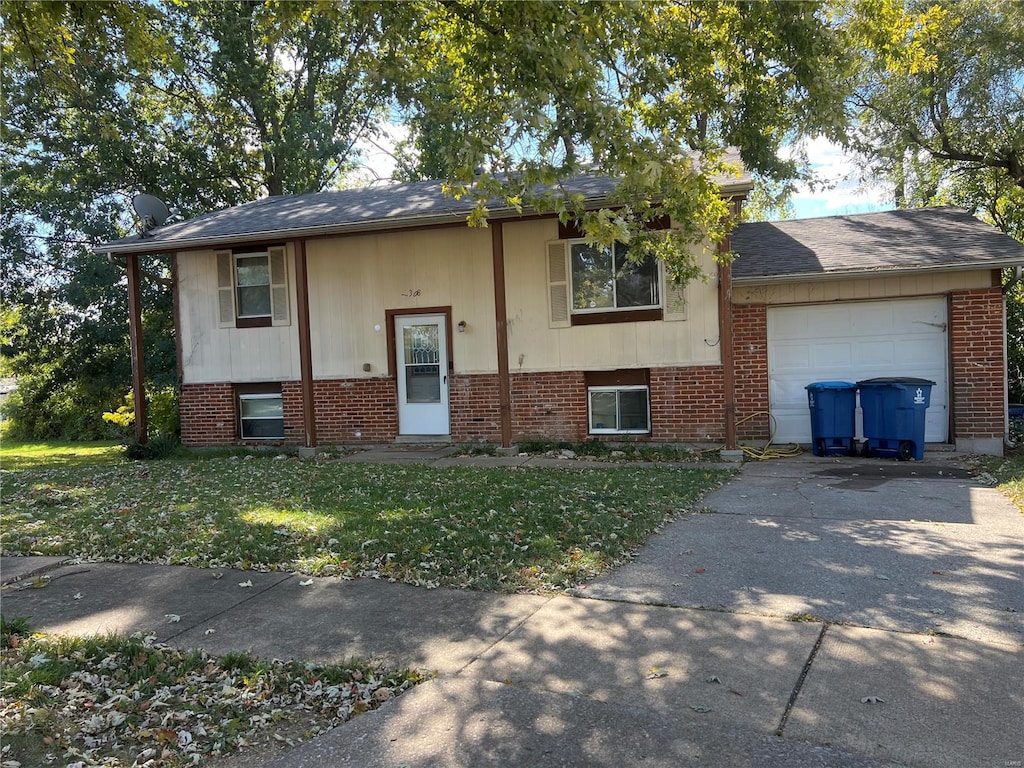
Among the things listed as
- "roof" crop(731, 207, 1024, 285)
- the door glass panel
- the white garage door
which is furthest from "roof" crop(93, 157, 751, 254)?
the white garage door

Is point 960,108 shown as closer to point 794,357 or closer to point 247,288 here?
point 794,357

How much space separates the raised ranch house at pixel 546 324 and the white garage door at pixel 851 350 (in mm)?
28

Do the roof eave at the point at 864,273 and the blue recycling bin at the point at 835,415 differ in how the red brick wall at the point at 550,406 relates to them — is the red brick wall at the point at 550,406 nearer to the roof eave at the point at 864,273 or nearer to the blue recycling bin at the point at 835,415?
the roof eave at the point at 864,273

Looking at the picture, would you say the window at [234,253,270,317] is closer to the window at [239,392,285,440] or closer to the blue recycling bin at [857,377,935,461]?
the window at [239,392,285,440]

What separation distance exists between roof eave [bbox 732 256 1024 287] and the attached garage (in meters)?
0.01

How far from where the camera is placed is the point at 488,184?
5906 millimetres

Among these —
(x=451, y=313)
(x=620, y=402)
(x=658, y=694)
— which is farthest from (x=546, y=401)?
(x=658, y=694)

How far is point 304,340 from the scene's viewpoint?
39.0 ft

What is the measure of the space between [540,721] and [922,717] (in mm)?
1550

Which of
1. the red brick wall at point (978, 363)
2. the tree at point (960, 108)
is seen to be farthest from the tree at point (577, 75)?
the red brick wall at point (978, 363)

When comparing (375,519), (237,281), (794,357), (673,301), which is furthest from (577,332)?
(237,281)

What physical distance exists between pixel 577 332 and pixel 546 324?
507 mm

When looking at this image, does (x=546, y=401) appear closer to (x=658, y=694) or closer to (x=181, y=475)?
(x=181, y=475)

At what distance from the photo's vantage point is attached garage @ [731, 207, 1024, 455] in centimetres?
1005
